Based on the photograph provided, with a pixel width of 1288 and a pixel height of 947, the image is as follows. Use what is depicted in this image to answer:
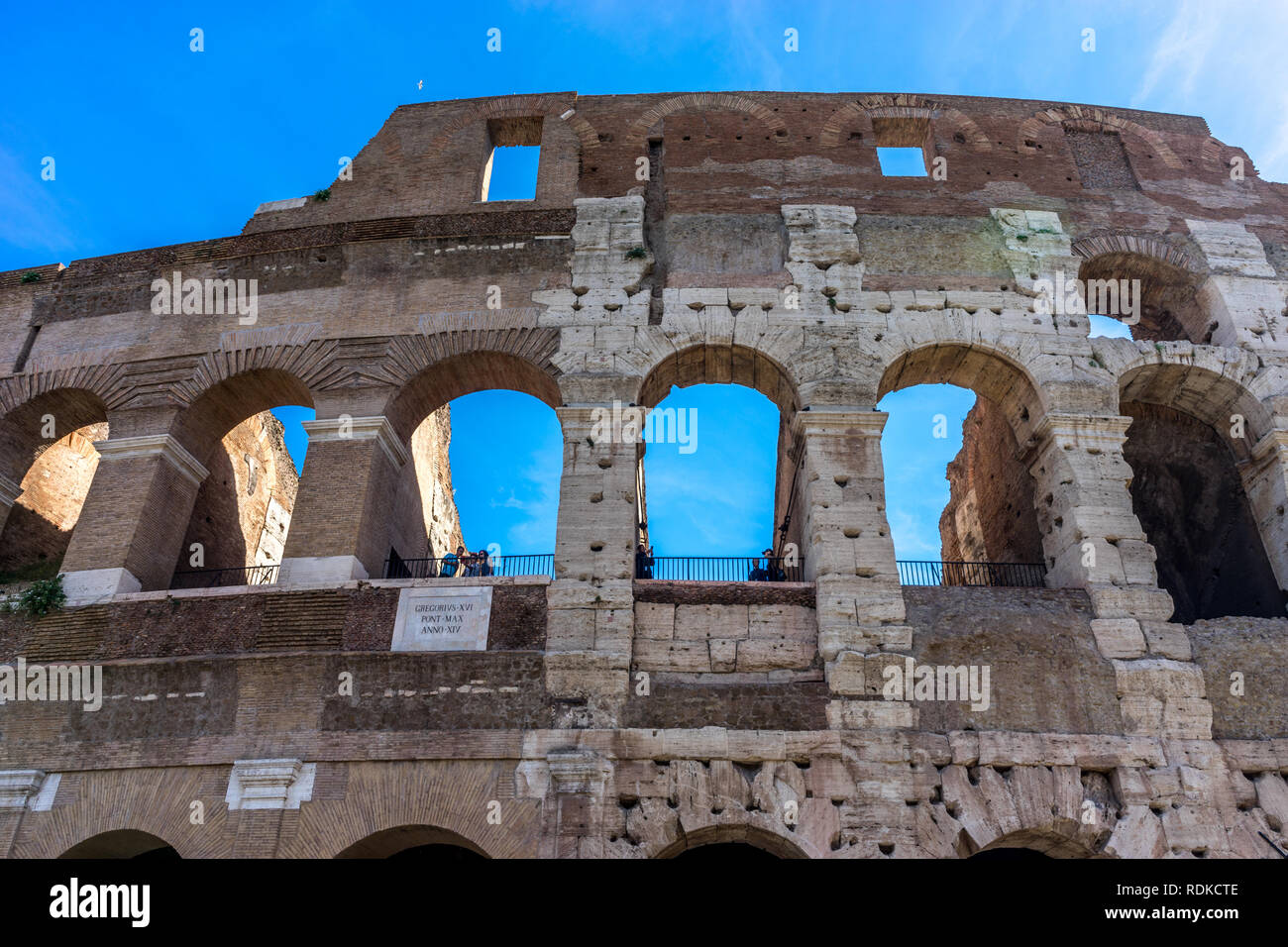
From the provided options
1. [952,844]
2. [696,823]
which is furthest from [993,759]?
[696,823]

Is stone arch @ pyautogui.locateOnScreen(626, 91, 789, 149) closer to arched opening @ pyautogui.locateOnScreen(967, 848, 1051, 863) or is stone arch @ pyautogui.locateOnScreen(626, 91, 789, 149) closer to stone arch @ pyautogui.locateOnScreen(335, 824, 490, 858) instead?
stone arch @ pyautogui.locateOnScreen(335, 824, 490, 858)

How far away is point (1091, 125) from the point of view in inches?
500

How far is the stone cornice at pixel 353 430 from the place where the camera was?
32.0ft

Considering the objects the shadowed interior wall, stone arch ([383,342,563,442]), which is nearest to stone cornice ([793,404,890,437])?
the shadowed interior wall

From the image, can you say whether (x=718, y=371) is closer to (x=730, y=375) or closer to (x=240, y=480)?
(x=730, y=375)

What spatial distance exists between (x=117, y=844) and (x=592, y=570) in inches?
193

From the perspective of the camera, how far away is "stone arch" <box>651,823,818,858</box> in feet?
24.4

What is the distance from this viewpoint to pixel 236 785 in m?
7.89

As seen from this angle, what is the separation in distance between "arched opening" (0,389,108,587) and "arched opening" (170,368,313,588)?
1449mm

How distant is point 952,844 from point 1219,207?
931cm

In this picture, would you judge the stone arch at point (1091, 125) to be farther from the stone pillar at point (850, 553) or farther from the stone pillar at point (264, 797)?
the stone pillar at point (264, 797)

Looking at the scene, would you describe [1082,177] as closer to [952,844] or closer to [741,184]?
[741,184]

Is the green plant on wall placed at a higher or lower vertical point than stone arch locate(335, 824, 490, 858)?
higher

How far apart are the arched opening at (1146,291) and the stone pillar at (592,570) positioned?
21.0 ft
